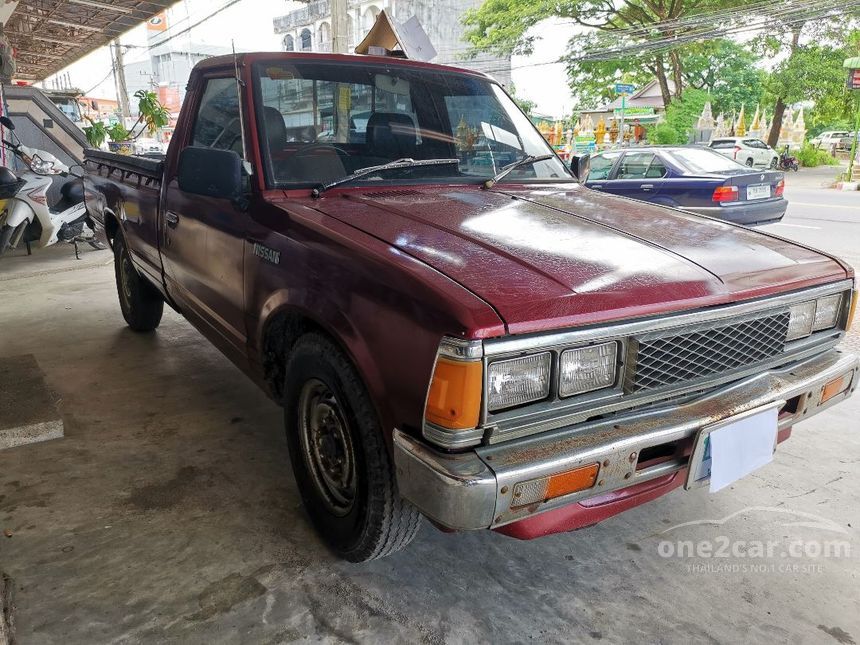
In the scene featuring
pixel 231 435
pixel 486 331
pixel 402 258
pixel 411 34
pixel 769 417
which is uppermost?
pixel 411 34

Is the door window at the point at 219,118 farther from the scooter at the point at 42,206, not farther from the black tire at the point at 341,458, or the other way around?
the scooter at the point at 42,206

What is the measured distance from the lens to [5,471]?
2721 mm

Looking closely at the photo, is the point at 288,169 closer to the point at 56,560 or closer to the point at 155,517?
the point at 155,517

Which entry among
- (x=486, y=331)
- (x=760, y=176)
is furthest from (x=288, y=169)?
(x=760, y=176)

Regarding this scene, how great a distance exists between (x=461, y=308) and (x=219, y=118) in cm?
191

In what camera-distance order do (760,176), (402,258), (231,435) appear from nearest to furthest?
(402,258)
(231,435)
(760,176)

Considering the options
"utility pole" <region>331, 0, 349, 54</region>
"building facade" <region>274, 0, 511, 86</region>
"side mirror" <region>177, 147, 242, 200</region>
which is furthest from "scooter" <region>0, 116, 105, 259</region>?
"building facade" <region>274, 0, 511, 86</region>

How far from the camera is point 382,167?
2504mm

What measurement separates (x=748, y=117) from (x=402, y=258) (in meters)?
40.1

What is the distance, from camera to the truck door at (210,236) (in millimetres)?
2521

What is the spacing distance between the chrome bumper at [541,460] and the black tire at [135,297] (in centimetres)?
344

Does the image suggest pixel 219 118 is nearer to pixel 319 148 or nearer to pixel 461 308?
pixel 319 148

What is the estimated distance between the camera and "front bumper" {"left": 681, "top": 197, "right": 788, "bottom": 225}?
731cm

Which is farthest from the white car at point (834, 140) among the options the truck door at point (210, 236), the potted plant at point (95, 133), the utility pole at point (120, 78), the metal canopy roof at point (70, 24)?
the truck door at point (210, 236)
